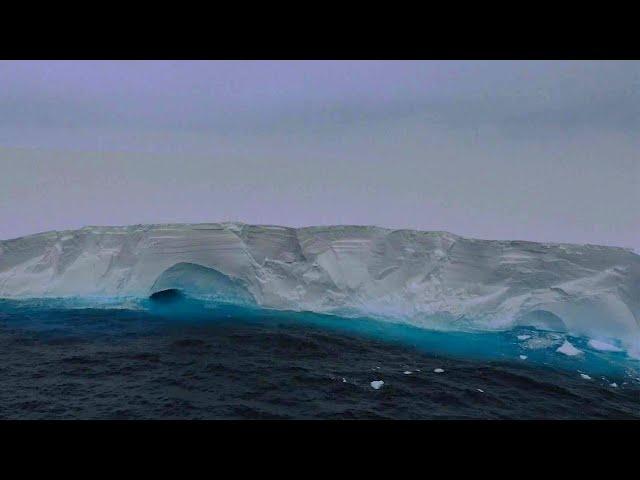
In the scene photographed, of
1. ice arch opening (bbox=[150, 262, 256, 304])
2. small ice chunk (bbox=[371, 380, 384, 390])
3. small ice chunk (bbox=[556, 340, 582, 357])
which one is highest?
ice arch opening (bbox=[150, 262, 256, 304])

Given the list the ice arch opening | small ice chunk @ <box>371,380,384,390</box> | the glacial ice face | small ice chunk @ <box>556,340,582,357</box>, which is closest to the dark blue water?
small ice chunk @ <box>371,380,384,390</box>

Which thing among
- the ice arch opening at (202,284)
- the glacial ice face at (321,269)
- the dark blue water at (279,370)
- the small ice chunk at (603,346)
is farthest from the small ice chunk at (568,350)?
the ice arch opening at (202,284)

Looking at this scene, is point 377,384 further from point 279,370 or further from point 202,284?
point 202,284

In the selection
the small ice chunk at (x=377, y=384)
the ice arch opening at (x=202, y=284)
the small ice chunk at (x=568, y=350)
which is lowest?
the small ice chunk at (x=377, y=384)

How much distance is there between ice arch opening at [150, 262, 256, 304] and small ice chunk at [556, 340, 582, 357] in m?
8.91

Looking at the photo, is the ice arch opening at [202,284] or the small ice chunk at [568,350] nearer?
the small ice chunk at [568,350]

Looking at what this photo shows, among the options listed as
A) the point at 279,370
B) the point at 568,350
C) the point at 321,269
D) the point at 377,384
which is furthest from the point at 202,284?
the point at 568,350

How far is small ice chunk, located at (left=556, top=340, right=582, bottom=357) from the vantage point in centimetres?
984

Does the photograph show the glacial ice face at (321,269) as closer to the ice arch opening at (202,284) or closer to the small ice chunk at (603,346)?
the ice arch opening at (202,284)

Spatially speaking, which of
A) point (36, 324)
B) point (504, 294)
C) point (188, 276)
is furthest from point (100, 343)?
point (504, 294)

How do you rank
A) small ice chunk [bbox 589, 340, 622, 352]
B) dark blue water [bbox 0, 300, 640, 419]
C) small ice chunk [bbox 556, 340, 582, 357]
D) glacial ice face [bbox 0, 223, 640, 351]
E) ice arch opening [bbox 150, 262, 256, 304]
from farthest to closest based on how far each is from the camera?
ice arch opening [bbox 150, 262, 256, 304] → glacial ice face [bbox 0, 223, 640, 351] → small ice chunk [bbox 589, 340, 622, 352] → small ice chunk [bbox 556, 340, 582, 357] → dark blue water [bbox 0, 300, 640, 419]

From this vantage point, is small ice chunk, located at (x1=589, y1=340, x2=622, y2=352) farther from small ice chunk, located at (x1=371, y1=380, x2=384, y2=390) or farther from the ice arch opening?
the ice arch opening

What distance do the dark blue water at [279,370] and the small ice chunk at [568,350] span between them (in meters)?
0.20

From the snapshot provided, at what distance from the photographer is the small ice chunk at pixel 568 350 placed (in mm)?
9836
